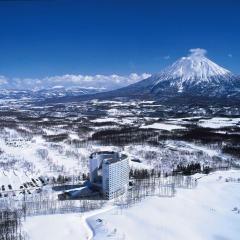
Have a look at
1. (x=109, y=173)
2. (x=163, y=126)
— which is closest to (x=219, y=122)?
(x=163, y=126)

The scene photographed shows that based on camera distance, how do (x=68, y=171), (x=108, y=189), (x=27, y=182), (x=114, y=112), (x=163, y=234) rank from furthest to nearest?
(x=114, y=112) < (x=68, y=171) < (x=27, y=182) < (x=108, y=189) < (x=163, y=234)

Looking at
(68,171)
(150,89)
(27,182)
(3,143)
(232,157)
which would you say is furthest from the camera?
(150,89)

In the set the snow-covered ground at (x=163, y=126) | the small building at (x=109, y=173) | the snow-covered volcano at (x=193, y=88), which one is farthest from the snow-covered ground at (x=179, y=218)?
the snow-covered volcano at (x=193, y=88)

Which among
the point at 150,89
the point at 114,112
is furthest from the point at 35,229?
the point at 150,89

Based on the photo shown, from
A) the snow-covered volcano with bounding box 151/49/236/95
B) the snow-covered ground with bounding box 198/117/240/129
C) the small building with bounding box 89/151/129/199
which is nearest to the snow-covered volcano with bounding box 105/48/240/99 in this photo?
the snow-covered volcano with bounding box 151/49/236/95

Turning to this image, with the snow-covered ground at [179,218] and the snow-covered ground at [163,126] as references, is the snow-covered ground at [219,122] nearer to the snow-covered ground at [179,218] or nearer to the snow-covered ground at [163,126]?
the snow-covered ground at [163,126]

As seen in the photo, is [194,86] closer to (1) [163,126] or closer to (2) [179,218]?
(1) [163,126]

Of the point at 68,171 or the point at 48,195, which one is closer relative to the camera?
the point at 48,195

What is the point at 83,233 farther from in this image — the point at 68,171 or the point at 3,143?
the point at 3,143
